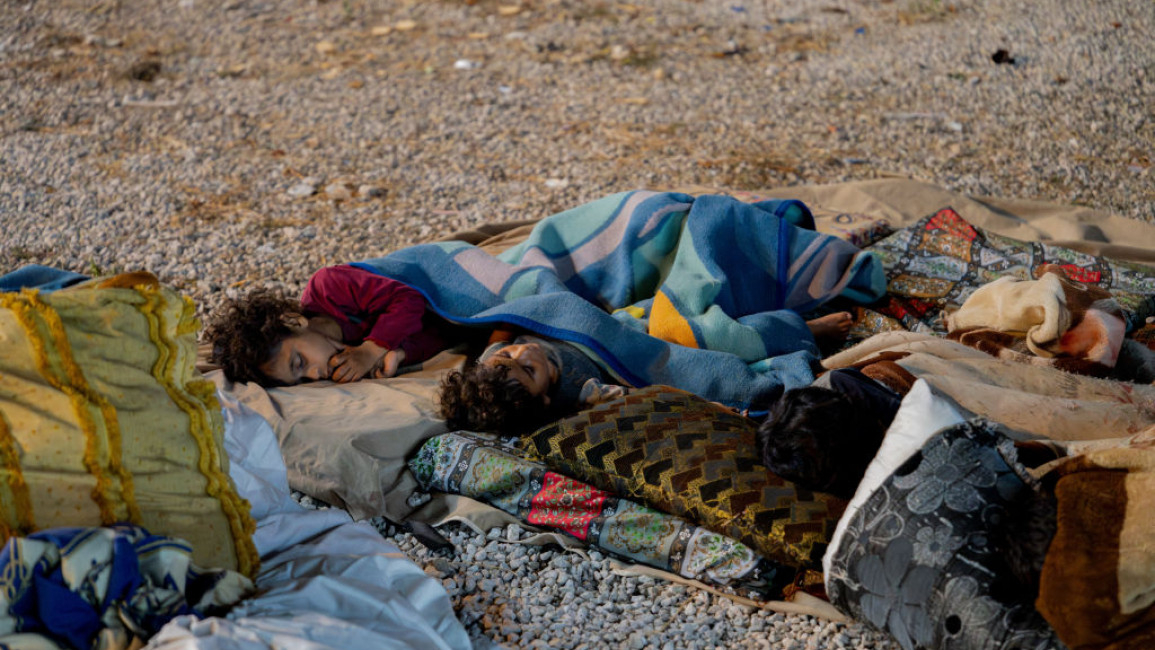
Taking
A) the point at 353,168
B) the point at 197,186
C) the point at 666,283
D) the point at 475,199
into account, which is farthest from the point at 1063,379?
the point at 197,186

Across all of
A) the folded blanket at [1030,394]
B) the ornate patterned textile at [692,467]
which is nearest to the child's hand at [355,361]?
the ornate patterned textile at [692,467]

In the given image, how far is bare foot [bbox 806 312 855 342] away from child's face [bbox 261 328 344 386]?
5.92 ft

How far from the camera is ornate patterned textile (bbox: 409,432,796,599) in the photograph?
250 centimetres

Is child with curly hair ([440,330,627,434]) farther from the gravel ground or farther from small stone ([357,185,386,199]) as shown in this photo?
small stone ([357,185,386,199])

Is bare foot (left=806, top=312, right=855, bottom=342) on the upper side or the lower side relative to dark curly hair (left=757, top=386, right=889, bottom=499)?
lower

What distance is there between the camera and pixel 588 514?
274 cm

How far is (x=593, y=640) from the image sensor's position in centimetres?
237

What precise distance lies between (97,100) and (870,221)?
17.2 feet

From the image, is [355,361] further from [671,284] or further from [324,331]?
[671,284]

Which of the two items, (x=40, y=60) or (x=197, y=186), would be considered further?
(x=40, y=60)

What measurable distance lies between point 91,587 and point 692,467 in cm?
150

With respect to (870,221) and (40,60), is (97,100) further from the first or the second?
(870,221)

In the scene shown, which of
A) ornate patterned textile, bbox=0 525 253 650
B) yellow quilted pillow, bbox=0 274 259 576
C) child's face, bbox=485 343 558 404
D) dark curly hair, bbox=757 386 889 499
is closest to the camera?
ornate patterned textile, bbox=0 525 253 650

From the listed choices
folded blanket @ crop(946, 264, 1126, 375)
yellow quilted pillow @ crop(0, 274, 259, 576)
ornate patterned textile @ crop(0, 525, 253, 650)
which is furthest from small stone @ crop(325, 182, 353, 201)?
ornate patterned textile @ crop(0, 525, 253, 650)
